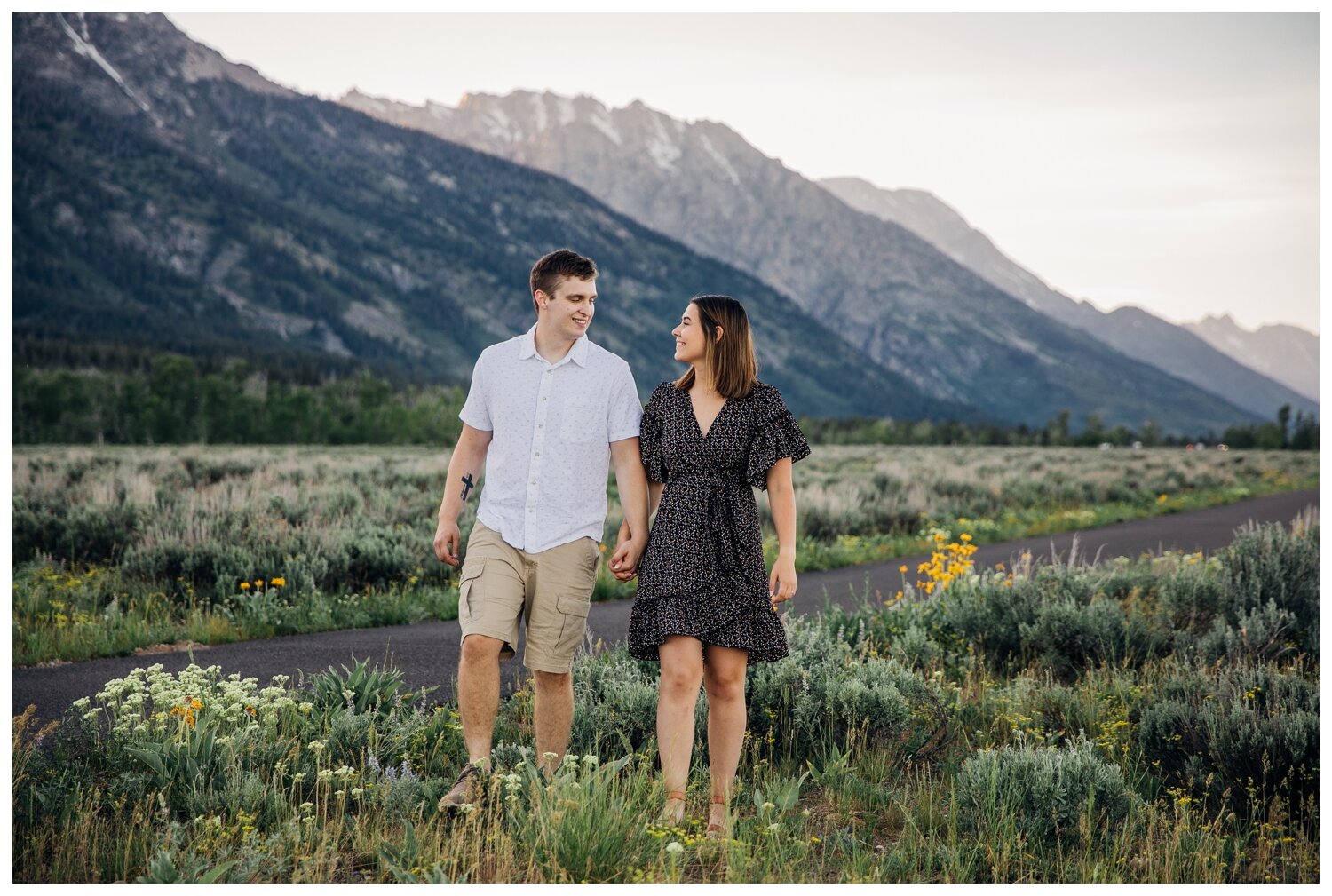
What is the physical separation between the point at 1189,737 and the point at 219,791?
4.13 m

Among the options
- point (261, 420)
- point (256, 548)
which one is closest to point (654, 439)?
point (256, 548)

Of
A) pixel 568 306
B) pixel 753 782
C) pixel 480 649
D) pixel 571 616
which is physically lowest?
pixel 753 782

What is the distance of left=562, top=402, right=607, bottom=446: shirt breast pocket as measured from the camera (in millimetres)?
3920

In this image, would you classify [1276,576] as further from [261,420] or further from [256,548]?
[261,420]

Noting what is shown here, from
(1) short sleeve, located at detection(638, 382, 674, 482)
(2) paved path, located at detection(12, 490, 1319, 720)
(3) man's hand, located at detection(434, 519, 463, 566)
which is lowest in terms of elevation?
(2) paved path, located at detection(12, 490, 1319, 720)

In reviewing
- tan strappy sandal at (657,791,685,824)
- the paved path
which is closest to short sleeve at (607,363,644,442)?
tan strappy sandal at (657,791,685,824)

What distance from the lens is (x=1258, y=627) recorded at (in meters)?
6.26

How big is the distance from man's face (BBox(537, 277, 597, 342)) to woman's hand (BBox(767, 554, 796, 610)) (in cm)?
115

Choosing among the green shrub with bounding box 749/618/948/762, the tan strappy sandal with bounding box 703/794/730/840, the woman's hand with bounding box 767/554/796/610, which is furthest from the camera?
the green shrub with bounding box 749/618/948/762

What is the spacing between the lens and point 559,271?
3.95 metres

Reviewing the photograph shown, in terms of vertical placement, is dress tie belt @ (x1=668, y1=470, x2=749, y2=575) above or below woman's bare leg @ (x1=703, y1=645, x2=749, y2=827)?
above

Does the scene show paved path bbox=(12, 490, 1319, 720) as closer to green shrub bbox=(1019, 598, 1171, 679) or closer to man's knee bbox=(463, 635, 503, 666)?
green shrub bbox=(1019, 598, 1171, 679)

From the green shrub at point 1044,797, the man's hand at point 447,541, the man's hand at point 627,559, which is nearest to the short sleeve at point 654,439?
the man's hand at point 627,559

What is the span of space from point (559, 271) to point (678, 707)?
170cm
